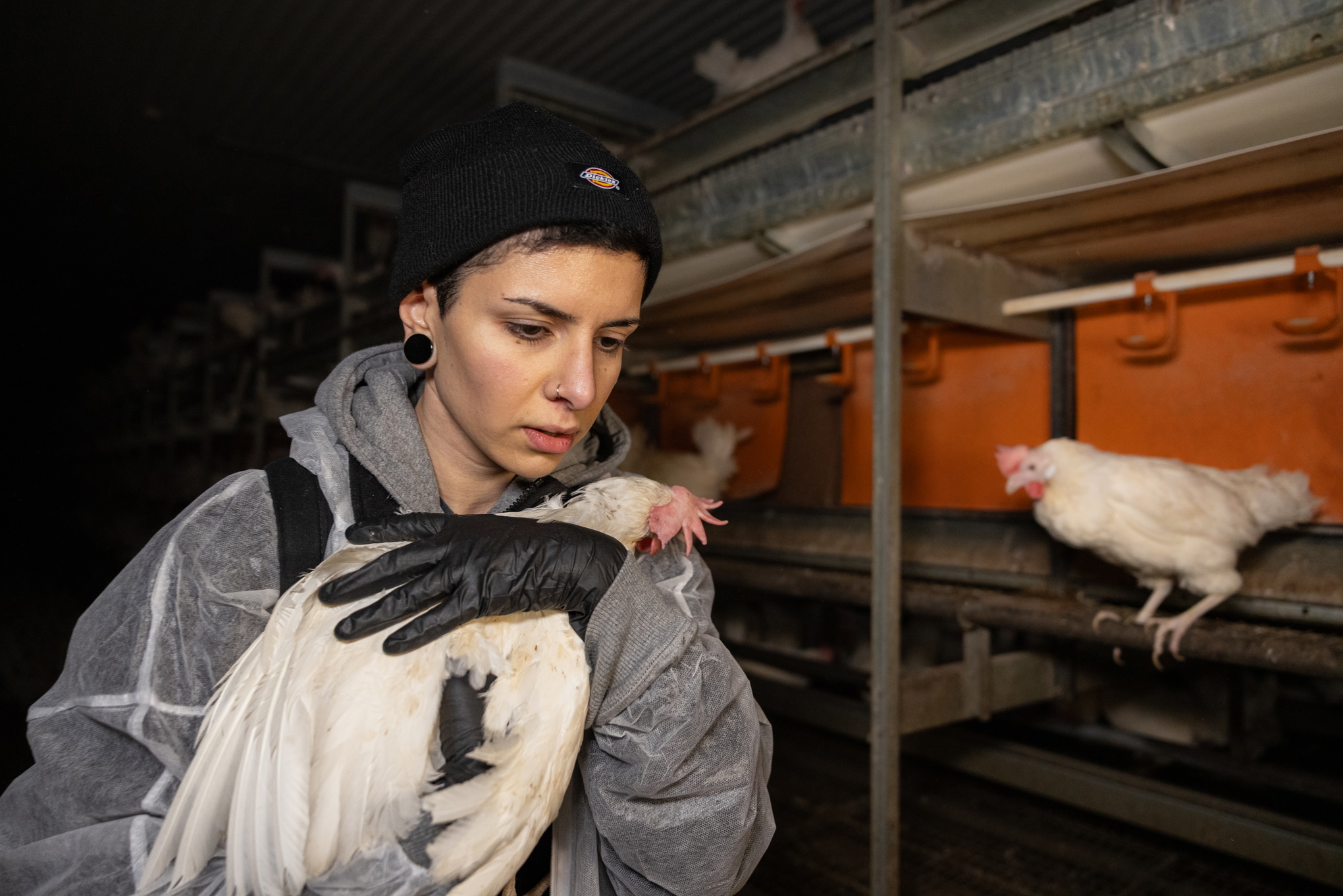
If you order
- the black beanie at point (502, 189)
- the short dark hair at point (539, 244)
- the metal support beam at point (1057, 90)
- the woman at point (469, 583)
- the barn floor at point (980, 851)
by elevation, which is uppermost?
the metal support beam at point (1057, 90)

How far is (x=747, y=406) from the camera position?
4.12 metres

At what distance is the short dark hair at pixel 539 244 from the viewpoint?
3.15ft

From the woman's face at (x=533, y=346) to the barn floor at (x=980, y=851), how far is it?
223cm

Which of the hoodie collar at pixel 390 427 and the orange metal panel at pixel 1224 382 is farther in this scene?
the orange metal panel at pixel 1224 382

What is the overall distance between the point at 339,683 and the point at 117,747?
11.7 inches

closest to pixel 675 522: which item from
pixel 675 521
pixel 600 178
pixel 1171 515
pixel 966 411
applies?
pixel 675 521

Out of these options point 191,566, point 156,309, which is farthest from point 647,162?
point 156,309

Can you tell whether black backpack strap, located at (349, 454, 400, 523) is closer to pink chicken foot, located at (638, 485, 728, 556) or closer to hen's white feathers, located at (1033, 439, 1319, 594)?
pink chicken foot, located at (638, 485, 728, 556)

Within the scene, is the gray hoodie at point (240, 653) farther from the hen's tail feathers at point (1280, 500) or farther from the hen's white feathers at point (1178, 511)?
the hen's tail feathers at point (1280, 500)

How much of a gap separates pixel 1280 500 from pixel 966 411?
3.94 ft

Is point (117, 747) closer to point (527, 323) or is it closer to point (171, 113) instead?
point (527, 323)

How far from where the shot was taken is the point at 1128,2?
1604 mm

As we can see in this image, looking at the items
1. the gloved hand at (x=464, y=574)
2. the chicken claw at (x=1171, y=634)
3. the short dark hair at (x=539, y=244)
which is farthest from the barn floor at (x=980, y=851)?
the short dark hair at (x=539, y=244)

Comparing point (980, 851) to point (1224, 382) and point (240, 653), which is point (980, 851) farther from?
point (240, 653)
